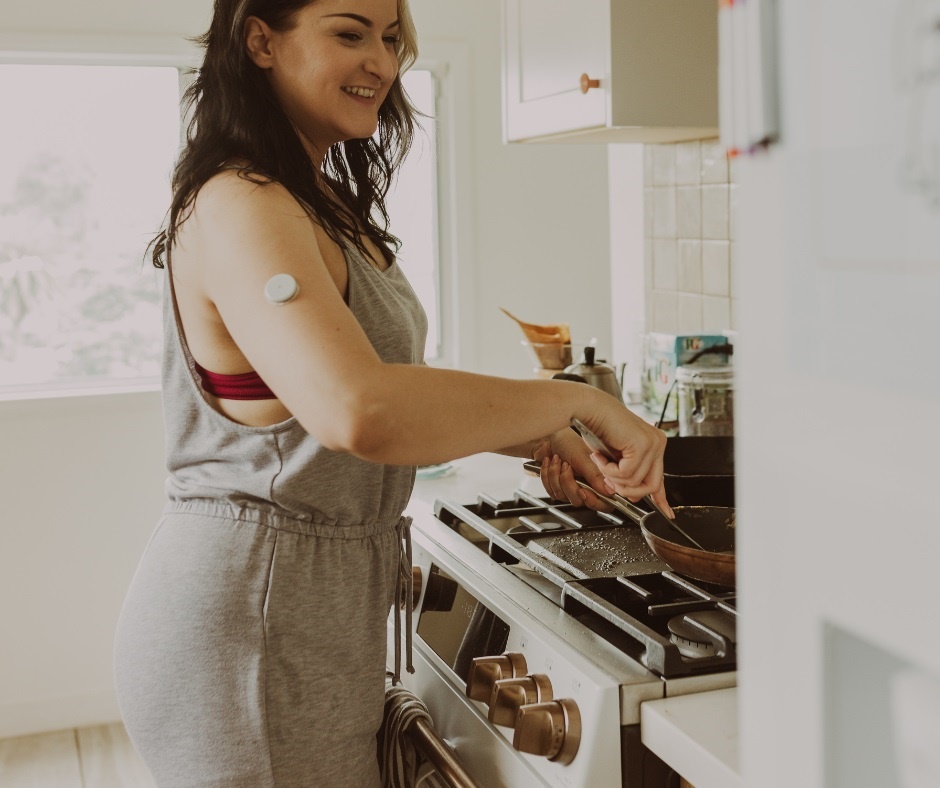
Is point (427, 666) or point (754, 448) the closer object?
point (754, 448)

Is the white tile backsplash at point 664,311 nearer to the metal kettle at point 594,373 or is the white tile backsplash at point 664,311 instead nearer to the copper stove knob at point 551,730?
the metal kettle at point 594,373

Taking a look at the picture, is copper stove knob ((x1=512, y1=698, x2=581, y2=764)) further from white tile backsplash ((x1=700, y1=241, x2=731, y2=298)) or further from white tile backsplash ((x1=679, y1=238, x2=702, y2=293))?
white tile backsplash ((x1=679, y1=238, x2=702, y2=293))

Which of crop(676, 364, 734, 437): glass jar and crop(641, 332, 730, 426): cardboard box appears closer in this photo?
crop(676, 364, 734, 437): glass jar

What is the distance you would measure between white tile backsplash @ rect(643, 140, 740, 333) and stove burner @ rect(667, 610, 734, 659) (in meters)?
1.29

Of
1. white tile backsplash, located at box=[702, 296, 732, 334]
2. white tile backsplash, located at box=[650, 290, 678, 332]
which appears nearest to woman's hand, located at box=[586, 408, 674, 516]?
white tile backsplash, located at box=[702, 296, 732, 334]

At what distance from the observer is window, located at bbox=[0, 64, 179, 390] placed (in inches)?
132

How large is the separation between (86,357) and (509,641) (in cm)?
255

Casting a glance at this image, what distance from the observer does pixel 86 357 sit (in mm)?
3461

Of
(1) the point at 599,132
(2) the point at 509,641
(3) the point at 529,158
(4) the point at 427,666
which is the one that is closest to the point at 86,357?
(3) the point at 529,158

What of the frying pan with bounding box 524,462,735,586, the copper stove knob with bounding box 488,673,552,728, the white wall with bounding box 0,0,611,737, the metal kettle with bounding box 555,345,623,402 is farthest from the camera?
the white wall with bounding box 0,0,611,737

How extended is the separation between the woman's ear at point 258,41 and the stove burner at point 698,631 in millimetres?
775

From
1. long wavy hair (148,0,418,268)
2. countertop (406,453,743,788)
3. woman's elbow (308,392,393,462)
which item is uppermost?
long wavy hair (148,0,418,268)

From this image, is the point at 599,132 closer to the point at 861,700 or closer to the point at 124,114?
the point at 861,700

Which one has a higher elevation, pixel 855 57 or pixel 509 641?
pixel 855 57
